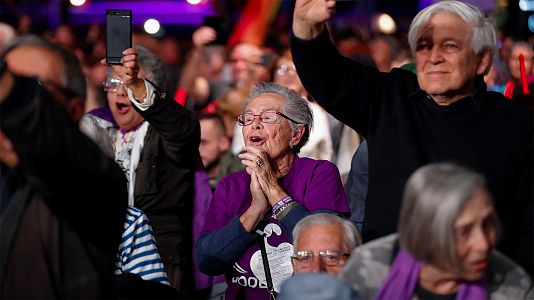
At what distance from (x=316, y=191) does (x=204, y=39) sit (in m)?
4.14

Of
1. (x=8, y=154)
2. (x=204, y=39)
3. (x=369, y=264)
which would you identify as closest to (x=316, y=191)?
(x=369, y=264)

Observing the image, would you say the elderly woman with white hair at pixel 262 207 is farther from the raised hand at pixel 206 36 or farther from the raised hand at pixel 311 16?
the raised hand at pixel 206 36

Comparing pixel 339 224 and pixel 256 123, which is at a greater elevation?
pixel 256 123

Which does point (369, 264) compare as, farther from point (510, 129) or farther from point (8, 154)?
point (8, 154)

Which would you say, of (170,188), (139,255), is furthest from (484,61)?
(170,188)

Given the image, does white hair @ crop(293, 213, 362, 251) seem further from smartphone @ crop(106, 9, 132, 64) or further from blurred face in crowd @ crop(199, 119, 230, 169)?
blurred face in crowd @ crop(199, 119, 230, 169)

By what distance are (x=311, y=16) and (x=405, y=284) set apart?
1080 millimetres

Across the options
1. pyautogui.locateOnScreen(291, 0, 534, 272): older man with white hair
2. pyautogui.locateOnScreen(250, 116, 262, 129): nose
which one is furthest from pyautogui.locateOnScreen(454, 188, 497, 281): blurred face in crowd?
pyautogui.locateOnScreen(250, 116, 262, 129): nose

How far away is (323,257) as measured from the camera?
4.75m

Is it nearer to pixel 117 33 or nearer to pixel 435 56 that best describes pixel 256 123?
pixel 117 33

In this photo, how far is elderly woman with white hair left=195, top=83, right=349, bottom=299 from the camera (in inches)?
211

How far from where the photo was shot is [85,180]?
3.75 meters

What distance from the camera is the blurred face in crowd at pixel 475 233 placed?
370 cm

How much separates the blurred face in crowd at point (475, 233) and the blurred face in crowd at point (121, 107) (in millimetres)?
3409
